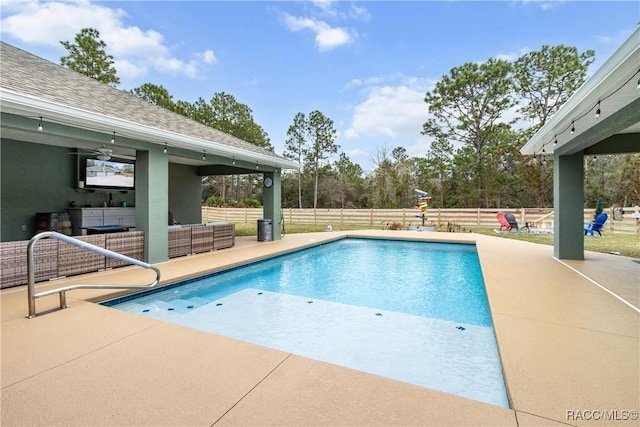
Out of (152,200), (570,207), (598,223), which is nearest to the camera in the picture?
(152,200)

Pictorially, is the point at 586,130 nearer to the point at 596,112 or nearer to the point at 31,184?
the point at 596,112

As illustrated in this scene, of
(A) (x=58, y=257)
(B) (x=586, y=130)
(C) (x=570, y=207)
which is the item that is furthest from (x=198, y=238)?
(C) (x=570, y=207)

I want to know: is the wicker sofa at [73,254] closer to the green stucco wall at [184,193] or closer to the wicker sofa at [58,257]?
the wicker sofa at [58,257]

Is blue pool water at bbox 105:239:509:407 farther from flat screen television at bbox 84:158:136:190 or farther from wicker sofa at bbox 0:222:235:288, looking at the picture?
flat screen television at bbox 84:158:136:190

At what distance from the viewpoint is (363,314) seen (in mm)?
4465

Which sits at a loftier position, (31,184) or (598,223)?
(31,184)

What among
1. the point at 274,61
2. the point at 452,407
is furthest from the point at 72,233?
the point at 274,61

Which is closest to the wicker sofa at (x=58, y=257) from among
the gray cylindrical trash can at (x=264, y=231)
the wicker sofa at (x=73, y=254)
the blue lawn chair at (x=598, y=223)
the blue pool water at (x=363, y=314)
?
the wicker sofa at (x=73, y=254)

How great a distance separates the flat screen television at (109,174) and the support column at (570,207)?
10.4 meters

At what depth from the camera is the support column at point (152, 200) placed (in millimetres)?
6371

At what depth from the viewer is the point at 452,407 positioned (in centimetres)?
193

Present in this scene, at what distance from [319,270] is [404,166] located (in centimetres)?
1875

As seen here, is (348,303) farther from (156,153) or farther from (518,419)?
(156,153)

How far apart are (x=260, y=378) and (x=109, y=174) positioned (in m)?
8.71
